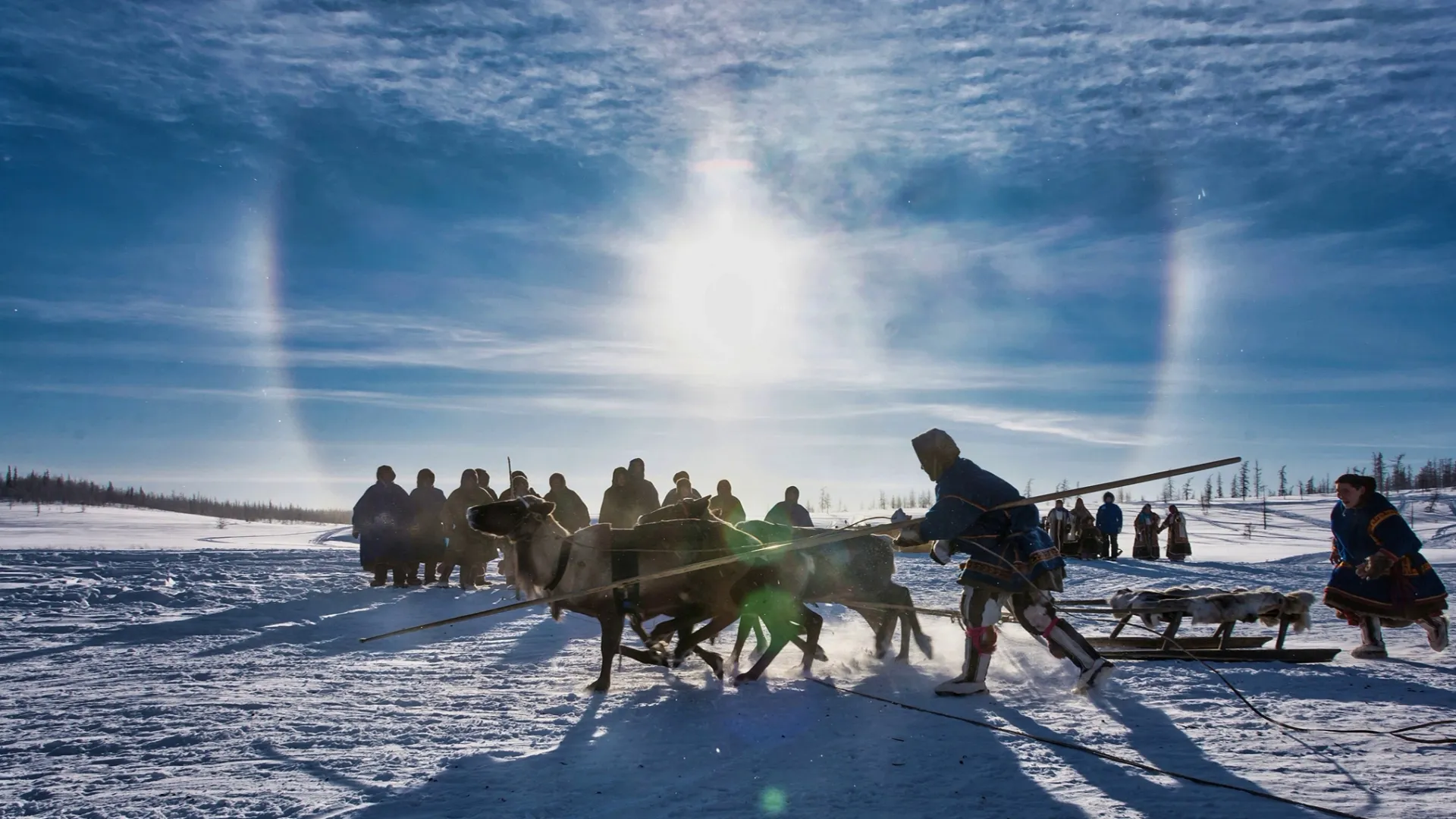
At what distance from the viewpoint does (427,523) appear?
15695 mm

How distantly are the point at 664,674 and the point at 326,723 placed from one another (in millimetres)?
2730

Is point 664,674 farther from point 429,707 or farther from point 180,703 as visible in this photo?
point 180,703

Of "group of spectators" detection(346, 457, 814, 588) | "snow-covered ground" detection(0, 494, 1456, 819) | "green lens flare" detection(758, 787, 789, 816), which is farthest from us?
"group of spectators" detection(346, 457, 814, 588)

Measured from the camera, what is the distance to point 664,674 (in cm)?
734

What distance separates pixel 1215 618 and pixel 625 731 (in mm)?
5137

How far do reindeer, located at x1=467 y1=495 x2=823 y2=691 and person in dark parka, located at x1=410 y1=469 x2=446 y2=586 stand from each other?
914cm

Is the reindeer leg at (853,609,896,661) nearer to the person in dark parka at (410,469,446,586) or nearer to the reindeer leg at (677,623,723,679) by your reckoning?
the reindeer leg at (677,623,723,679)

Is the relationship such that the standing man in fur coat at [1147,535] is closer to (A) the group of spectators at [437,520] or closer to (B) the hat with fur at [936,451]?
(A) the group of spectators at [437,520]

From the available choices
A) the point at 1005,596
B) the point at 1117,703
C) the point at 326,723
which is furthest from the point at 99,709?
the point at 1117,703

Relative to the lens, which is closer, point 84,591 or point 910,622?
point 910,622

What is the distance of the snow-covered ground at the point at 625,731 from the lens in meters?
3.91

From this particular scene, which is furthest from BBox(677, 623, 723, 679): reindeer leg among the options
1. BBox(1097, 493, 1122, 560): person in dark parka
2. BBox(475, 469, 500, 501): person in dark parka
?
BBox(1097, 493, 1122, 560): person in dark parka

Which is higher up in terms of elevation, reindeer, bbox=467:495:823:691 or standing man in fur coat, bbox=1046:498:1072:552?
reindeer, bbox=467:495:823:691

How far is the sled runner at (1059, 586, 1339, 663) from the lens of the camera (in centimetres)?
743
